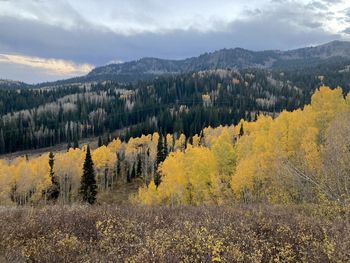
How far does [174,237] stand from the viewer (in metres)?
10.3

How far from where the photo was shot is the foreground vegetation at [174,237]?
8570mm

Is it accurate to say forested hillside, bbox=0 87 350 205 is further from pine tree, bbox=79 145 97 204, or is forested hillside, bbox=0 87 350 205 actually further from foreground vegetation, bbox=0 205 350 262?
pine tree, bbox=79 145 97 204

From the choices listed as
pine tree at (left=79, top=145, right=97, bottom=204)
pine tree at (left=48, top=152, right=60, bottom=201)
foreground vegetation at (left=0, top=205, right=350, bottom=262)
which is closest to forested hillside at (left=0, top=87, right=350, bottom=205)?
foreground vegetation at (left=0, top=205, right=350, bottom=262)

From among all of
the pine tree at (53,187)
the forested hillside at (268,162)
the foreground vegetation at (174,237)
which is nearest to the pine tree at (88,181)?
the forested hillside at (268,162)

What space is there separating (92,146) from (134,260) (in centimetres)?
16828

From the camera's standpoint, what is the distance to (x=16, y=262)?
27.8ft

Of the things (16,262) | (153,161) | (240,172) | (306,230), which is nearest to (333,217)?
(306,230)

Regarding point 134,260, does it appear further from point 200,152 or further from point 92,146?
point 92,146

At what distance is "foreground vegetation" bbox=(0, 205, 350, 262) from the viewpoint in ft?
28.1

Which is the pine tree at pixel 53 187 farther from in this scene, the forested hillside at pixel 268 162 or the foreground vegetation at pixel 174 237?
the foreground vegetation at pixel 174 237

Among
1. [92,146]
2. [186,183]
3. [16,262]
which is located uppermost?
[16,262]

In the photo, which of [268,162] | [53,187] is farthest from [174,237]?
[53,187]

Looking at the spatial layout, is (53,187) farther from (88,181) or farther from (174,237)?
(174,237)

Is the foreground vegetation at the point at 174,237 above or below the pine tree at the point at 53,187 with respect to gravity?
above
